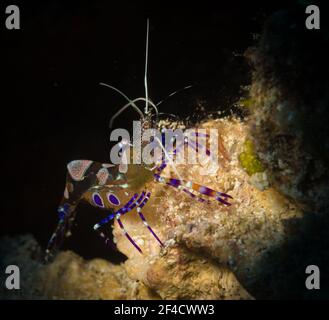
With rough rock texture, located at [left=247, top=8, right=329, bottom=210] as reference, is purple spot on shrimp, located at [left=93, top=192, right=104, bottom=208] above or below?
below

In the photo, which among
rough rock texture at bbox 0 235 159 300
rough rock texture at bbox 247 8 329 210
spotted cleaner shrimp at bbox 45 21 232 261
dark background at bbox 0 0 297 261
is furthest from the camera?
rough rock texture at bbox 0 235 159 300

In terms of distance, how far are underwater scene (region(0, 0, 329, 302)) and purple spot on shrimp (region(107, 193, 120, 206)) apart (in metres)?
0.05

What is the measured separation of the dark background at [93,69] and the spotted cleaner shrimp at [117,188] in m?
0.21

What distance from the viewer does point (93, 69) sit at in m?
3.42

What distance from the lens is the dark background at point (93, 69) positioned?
3014 millimetres

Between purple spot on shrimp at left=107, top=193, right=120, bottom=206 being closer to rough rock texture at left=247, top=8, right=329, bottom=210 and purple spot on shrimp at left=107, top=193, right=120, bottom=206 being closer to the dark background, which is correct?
the dark background

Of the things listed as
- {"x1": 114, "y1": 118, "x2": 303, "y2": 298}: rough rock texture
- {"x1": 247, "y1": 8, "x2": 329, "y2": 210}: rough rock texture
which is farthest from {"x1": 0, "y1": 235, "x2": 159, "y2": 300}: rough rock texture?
{"x1": 247, "y1": 8, "x2": 329, "y2": 210}: rough rock texture

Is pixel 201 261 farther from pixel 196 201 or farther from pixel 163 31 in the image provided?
pixel 163 31

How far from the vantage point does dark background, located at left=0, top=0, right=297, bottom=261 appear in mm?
3014

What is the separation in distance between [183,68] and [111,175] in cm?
157

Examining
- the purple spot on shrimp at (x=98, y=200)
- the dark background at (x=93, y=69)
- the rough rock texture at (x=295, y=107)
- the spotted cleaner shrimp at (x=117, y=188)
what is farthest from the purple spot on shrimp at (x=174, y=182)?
the purple spot on shrimp at (x=98, y=200)

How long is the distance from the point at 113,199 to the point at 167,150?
972 millimetres

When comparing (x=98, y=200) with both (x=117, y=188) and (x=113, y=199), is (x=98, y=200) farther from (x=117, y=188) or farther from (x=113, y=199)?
(x=117, y=188)

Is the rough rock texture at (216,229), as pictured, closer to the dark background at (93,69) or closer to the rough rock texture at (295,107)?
the rough rock texture at (295,107)
